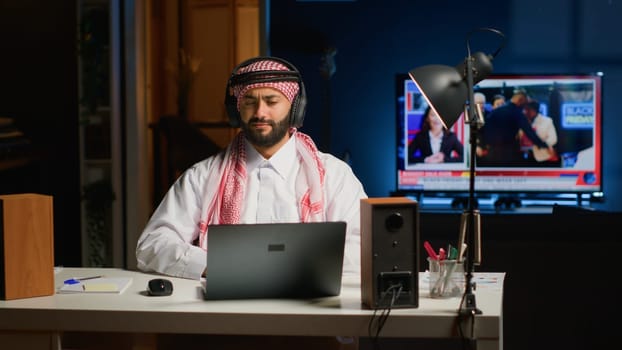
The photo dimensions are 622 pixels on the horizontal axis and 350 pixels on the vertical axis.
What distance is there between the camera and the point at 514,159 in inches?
254

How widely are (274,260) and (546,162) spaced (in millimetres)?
4310

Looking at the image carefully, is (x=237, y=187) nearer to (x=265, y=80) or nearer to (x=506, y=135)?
(x=265, y=80)

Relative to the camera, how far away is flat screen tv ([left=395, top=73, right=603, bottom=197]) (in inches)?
251

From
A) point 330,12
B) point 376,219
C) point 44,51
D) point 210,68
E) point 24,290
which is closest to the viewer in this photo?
point 376,219

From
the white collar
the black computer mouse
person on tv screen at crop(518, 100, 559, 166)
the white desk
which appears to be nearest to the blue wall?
person on tv screen at crop(518, 100, 559, 166)

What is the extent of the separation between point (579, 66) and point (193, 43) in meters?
3.38

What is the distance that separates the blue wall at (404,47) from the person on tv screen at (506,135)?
14.2 inches

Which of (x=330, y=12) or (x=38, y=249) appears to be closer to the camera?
(x=38, y=249)

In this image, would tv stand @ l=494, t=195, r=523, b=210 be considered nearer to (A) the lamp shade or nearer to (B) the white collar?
(B) the white collar

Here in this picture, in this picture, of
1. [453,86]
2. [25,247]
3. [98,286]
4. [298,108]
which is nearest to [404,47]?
[298,108]

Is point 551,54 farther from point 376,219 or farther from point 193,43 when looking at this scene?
point 376,219

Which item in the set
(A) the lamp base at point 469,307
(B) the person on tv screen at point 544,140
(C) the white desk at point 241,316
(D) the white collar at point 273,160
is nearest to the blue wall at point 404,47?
(B) the person on tv screen at point 544,140

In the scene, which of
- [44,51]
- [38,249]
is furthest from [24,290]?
[44,51]

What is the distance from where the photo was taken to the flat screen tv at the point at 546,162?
6.38 meters
